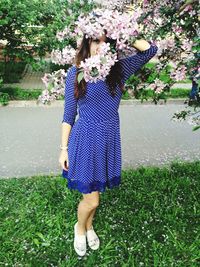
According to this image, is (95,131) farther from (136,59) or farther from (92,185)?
(136,59)

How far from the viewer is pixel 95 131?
2.89 meters

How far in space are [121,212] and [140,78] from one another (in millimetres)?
1385

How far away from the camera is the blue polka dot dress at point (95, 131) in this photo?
280 centimetres

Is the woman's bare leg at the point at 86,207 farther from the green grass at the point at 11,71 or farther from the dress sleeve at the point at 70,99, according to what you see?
the green grass at the point at 11,71

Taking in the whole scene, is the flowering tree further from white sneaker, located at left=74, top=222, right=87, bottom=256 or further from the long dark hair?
white sneaker, located at left=74, top=222, right=87, bottom=256

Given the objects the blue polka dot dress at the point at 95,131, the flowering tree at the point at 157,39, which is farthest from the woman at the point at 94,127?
the flowering tree at the point at 157,39

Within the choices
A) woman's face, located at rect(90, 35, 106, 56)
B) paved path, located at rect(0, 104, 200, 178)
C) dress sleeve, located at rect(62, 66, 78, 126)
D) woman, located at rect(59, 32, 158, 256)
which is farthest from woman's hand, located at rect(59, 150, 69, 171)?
paved path, located at rect(0, 104, 200, 178)

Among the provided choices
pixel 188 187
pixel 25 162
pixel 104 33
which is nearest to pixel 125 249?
→ pixel 188 187

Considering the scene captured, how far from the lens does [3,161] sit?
582cm

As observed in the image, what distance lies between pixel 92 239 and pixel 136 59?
1.60 m

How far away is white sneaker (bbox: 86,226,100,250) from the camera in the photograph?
11.4 feet

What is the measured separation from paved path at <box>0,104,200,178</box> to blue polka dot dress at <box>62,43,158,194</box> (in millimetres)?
2612

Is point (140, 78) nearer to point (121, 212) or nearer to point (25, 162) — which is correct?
point (121, 212)

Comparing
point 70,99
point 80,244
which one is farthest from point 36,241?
point 70,99
